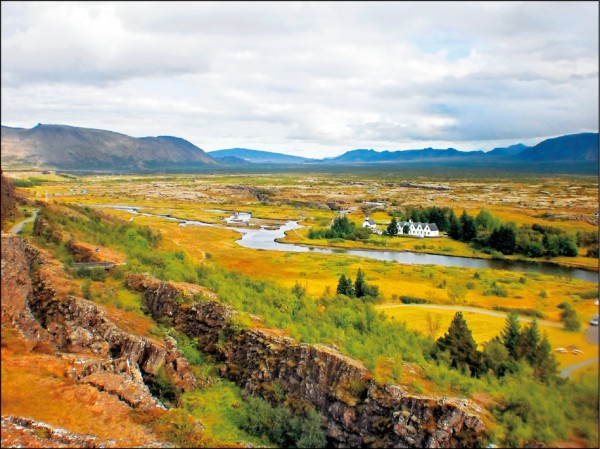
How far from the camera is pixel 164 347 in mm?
26500

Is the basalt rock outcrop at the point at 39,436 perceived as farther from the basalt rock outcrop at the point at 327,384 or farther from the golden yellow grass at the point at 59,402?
the basalt rock outcrop at the point at 327,384

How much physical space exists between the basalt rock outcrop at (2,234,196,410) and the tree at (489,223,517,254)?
64018 mm

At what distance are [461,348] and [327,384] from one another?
8.36 metres

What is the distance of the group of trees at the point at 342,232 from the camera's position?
89.2 metres

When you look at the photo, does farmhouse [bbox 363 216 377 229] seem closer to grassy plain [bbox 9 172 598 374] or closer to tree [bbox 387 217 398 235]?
grassy plain [bbox 9 172 598 374]

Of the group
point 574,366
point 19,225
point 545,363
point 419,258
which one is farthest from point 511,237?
point 19,225

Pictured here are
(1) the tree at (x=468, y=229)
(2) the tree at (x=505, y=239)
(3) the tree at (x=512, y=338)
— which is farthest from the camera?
(1) the tree at (x=468, y=229)

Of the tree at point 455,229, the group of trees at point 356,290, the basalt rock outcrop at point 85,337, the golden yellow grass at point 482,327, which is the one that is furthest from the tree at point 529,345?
the tree at point 455,229

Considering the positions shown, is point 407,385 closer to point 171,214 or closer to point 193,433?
point 193,433

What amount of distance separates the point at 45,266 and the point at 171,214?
86.0 m

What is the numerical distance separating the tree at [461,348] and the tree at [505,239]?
5411 cm

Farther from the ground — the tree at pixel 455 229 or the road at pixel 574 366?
the road at pixel 574 366

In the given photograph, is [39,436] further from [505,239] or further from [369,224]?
[369,224]

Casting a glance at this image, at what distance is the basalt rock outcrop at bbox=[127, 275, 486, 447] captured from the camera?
68.3 ft
